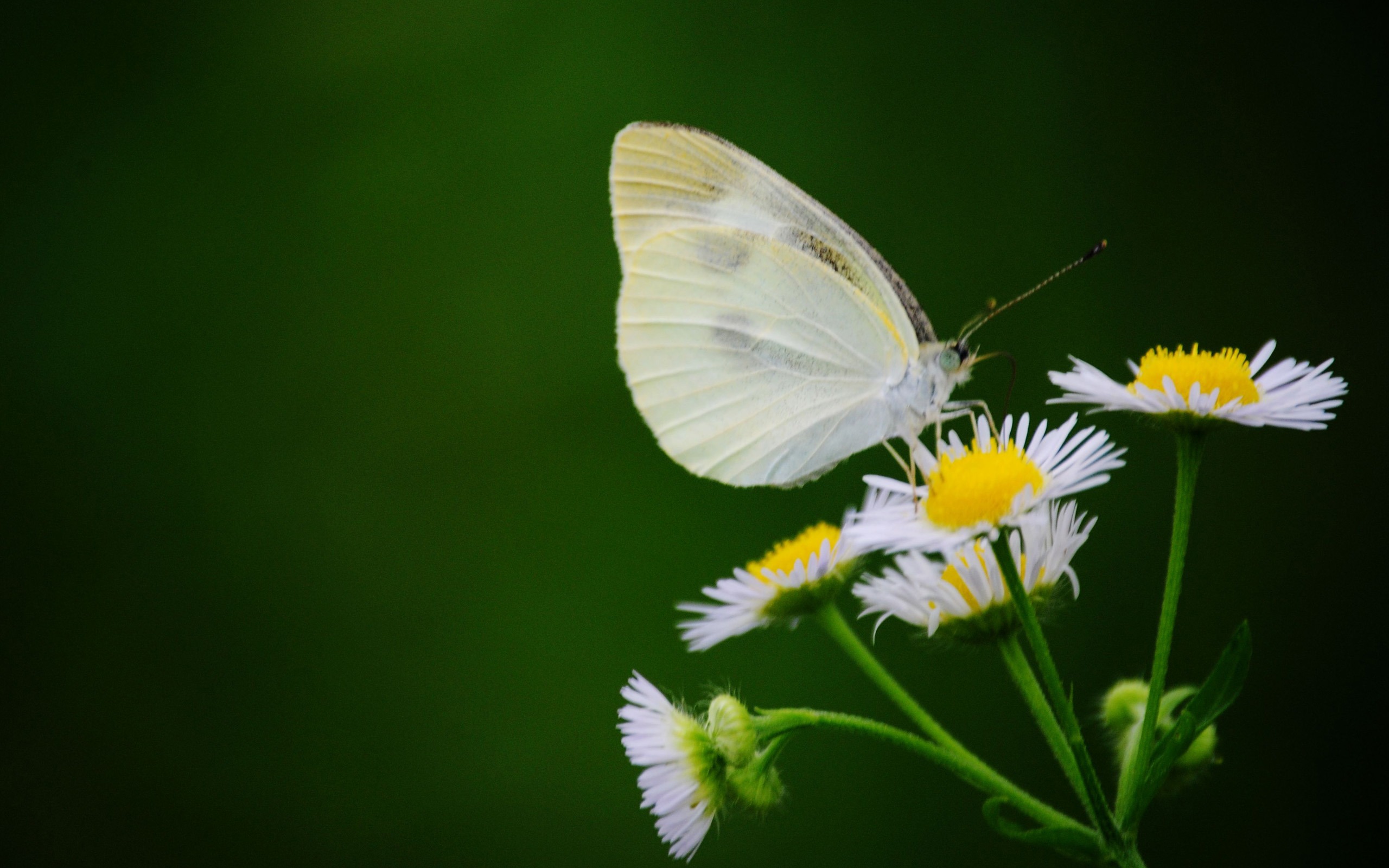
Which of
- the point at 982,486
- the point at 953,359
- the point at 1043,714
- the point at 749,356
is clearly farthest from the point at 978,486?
the point at 749,356

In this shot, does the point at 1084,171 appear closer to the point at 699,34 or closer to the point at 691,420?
the point at 699,34

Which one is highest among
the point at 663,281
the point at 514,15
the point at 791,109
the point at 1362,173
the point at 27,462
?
the point at 514,15

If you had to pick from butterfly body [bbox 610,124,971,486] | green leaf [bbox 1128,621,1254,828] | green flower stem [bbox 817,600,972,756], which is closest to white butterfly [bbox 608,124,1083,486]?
butterfly body [bbox 610,124,971,486]

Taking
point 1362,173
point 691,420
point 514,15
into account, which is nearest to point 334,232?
point 514,15

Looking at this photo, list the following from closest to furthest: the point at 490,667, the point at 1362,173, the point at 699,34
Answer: the point at 1362,173, the point at 490,667, the point at 699,34

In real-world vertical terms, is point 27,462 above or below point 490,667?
above

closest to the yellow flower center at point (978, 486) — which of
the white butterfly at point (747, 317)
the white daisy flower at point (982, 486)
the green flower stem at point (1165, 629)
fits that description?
the white daisy flower at point (982, 486)

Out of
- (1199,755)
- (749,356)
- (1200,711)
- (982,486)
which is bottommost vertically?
(1199,755)

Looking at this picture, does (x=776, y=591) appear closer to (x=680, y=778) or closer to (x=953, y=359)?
(x=680, y=778)

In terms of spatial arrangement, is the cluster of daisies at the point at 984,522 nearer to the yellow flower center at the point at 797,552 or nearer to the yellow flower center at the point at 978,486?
the yellow flower center at the point at 978,486
